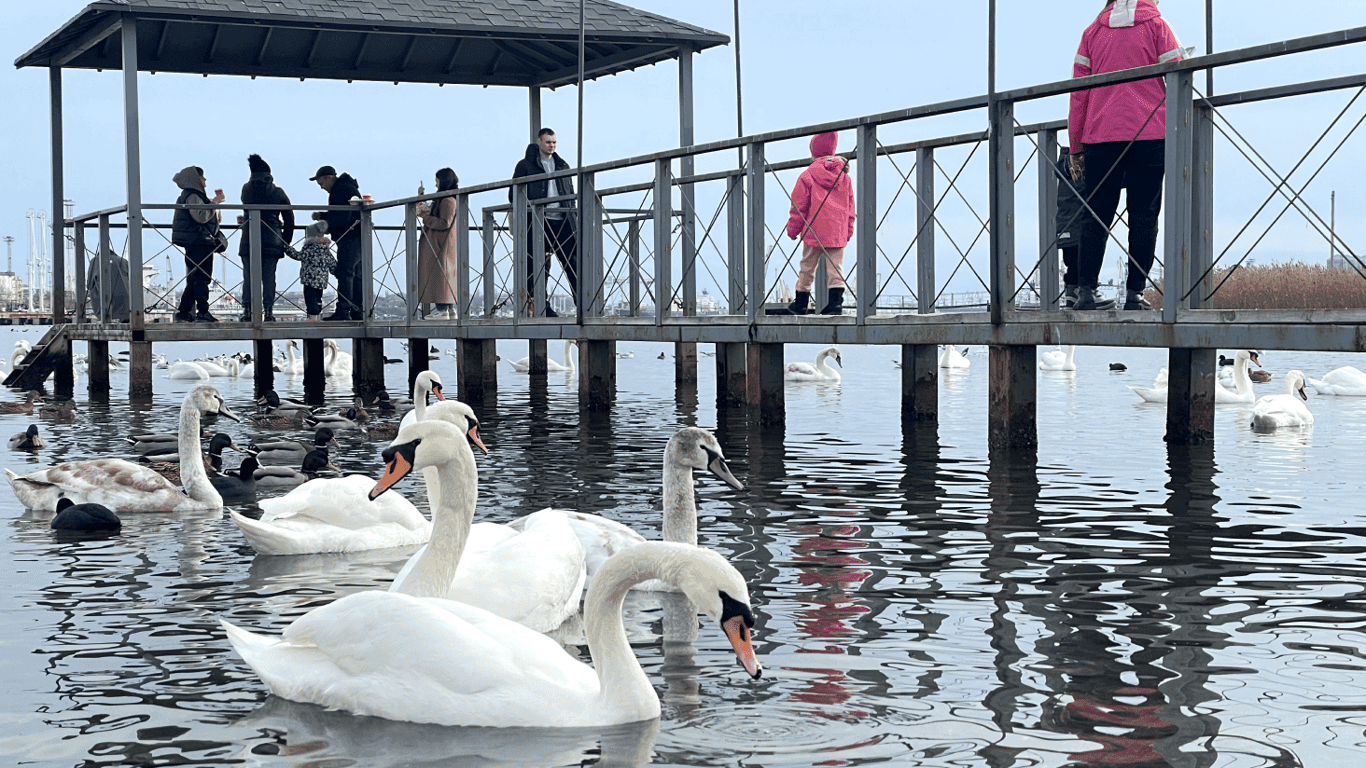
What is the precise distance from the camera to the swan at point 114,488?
1077cm

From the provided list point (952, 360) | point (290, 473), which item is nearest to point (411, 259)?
point (290, 473)

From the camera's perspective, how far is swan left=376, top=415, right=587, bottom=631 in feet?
21.5

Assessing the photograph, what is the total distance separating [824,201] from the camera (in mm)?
15375

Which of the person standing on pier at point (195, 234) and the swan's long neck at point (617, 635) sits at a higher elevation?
the person standing on pier at point (195, 234)

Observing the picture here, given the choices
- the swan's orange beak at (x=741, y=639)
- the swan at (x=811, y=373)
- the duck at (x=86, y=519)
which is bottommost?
the duck at (x=86, y=519)

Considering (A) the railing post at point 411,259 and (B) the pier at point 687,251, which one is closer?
(B) the pier at point 687,251

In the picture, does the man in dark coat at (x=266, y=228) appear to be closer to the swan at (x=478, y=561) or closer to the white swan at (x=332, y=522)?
the white swan at (x=332, y=522)

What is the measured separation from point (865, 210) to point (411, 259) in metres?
10.8

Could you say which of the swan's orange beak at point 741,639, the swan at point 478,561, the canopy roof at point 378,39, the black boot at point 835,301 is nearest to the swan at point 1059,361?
the canopy roof at point 378,39

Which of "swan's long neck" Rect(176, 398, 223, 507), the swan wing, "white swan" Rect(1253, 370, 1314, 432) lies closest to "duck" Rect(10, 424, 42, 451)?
"swan's long neck" Rect(176, 398, 223, 507)

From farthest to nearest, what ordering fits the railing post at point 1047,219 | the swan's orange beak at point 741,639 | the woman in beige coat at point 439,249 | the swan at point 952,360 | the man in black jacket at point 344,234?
the swan at point 952,360 → the man in black jacket at point 344,234 → the woman in beige coat at point 439,249 → the railing post at point 1047,219 → the swan's orange beak at point 741,639

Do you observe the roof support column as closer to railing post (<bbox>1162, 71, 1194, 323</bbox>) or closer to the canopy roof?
the canopy roof

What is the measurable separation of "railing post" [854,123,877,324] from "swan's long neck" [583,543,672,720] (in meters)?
8.89

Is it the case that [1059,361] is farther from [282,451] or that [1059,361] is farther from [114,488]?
[114,488]
